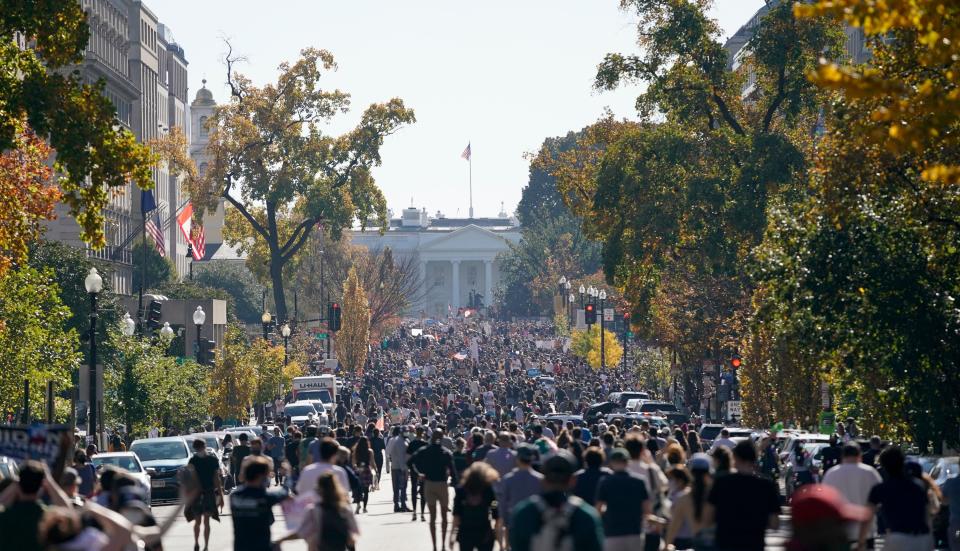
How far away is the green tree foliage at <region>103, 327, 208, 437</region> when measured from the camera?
4981 cm

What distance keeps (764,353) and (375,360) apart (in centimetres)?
5909

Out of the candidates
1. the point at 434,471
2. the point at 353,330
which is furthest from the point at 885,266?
the point at 353,330

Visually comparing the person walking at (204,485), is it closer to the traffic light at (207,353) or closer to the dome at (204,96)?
the traffic light at (207,353)

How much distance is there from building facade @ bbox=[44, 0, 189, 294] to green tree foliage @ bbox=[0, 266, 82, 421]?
116 ft

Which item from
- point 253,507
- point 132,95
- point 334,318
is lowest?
point 253,507

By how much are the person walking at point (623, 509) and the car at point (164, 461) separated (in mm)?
→ 21574

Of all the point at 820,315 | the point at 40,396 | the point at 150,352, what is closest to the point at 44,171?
the point at 40,396

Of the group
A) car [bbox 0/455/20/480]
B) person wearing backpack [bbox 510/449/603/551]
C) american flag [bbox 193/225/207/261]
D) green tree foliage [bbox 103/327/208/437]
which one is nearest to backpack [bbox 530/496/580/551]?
person wearing backpack [bbox 510/449/603/551]

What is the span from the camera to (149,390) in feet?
164

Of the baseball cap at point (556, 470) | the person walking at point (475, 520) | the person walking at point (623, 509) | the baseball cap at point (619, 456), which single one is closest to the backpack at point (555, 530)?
the baseball cap at point (556, 470)

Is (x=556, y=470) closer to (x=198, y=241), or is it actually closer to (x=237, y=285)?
(x=198, y=241)

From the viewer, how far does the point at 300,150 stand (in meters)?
79.6

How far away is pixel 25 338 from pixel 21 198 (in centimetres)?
895

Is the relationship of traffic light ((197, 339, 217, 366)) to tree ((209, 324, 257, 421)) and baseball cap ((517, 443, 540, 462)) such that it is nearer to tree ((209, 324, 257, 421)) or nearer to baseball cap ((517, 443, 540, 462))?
tree ((209, 324, 257, 421))
